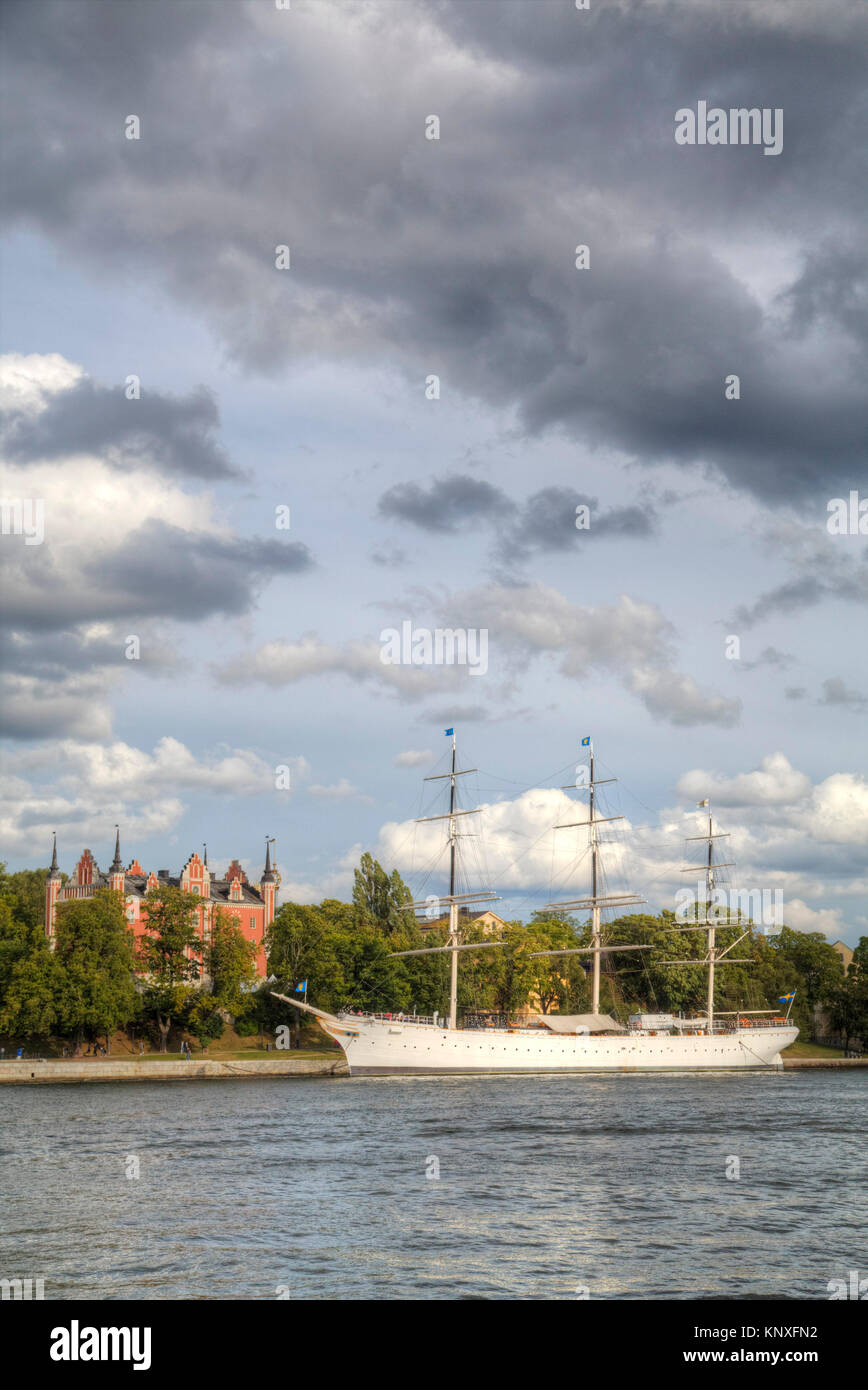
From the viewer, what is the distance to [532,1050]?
344ft

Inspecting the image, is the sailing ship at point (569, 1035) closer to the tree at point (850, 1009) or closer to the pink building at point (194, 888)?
the tree at point (850, 1009)

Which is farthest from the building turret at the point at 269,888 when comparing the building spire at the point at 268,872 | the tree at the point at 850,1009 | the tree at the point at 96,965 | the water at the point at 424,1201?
the water at the point at 424,1201

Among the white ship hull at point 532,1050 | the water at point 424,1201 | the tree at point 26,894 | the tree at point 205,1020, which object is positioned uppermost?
the tree at point 26,894

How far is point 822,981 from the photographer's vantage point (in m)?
141

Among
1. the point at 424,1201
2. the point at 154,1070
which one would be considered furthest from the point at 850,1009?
the point at 424,1201

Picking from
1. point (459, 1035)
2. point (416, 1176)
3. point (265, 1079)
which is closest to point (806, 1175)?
point (416, 1176)

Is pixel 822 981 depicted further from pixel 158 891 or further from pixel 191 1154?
pixel 191 1154

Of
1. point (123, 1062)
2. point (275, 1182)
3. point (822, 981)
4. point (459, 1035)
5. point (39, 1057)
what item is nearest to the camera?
point (275, 1182)

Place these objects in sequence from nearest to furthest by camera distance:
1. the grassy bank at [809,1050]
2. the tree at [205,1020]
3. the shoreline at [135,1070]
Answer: the shoreline at [135,1070], the tree at [205,1020], the grassy bank at [809,1050]

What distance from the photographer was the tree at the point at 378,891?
117 meters

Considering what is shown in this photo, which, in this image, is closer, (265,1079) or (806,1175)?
(806,1175)

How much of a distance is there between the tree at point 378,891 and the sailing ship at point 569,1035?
583cm

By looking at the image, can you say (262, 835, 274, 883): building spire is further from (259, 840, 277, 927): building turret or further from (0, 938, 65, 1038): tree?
(0, 938, 65, 1038): tree
